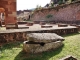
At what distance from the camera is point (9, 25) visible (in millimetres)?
11086

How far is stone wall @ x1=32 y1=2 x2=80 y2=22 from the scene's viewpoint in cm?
1869

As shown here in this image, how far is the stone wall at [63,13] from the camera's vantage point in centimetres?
1869

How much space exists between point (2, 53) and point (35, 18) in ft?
76.6

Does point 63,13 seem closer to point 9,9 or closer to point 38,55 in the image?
point 9,9

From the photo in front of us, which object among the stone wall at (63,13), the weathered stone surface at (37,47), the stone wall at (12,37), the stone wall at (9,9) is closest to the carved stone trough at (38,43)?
the weathered stone surface at (37,47)

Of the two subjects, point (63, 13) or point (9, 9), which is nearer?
point (9, 9)

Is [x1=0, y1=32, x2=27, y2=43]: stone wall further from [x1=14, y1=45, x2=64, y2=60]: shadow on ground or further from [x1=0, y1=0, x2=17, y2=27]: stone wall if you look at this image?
[x1=0, y1=0, x2=17, y2=27]: stone wall

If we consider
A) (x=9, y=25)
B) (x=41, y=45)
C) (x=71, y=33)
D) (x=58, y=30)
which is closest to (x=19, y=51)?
(x=41, y=45)

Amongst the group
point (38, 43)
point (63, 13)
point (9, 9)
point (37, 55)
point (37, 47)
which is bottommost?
point (37, 55)

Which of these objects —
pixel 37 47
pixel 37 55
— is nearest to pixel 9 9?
pixel 37 47

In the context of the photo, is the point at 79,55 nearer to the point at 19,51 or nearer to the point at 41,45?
the point at 41,45

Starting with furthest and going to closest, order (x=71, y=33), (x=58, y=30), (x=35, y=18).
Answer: (x=35, y=18) → (x=71, y=33) → (x=58, y=30)

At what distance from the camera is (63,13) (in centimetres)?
2139

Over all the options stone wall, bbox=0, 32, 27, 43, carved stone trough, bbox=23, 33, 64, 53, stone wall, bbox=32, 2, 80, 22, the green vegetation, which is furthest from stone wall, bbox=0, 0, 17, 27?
stone wall, bbox=32, 2, 80, 22
